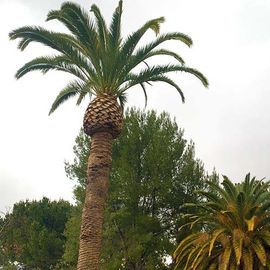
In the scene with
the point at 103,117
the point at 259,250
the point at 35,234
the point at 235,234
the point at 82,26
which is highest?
the point at 82,26

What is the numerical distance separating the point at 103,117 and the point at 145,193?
13.3 m

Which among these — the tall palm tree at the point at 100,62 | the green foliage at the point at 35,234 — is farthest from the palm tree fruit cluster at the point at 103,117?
the green foliage at the point at 35,234

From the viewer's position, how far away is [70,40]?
1617 cm

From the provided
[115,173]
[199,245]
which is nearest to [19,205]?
[115,173]

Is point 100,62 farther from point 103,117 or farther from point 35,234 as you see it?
point 35,234

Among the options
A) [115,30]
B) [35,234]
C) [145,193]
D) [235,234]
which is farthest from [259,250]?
[35,234]

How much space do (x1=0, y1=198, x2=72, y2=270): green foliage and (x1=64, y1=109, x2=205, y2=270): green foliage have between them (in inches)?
346

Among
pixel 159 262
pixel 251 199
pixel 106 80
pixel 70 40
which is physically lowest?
pixel 159 262

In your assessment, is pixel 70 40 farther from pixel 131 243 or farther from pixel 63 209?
pixel 63 209

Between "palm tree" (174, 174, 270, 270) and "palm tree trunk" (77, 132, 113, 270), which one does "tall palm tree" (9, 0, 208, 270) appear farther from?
"palm tree" (174, 174, 270, 270)

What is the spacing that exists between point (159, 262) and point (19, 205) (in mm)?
21185

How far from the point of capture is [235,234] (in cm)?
2114

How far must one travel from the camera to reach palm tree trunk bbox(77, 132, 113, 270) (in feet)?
43.3

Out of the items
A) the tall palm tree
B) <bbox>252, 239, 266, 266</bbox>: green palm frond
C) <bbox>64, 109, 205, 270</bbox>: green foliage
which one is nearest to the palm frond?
the tall palm tree
